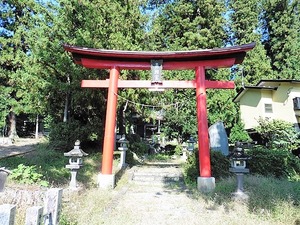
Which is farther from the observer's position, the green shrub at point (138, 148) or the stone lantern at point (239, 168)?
the green shrub at point (138, 148)

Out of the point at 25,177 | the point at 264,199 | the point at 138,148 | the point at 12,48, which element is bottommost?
the point at 264,199

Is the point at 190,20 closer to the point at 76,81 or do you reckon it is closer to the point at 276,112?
the point at 276,112

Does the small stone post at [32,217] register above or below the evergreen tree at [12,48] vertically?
below

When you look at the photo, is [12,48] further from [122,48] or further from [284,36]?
[284,36]

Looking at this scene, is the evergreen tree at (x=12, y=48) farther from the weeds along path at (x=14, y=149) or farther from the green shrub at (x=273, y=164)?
the green shrub at (x=273, y=164)

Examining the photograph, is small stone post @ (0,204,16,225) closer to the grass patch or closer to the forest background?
the grass patch

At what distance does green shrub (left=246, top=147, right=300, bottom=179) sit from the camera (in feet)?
30.2

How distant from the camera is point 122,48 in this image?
1305 centimetres

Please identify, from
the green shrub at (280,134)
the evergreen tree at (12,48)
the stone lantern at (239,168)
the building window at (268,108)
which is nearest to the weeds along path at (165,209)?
the stone lantern at (239,168)

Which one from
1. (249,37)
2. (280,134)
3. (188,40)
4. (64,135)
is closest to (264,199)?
(64,135)

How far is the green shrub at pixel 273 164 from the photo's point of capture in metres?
9.20

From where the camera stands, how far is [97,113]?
15.3 metres

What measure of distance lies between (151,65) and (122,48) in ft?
15.4

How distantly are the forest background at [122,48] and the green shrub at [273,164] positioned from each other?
3932mm
